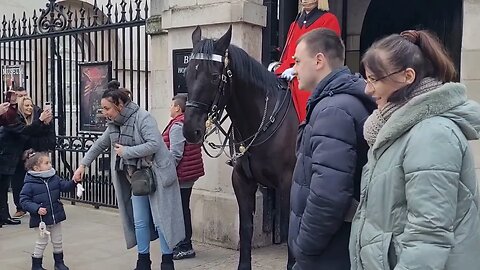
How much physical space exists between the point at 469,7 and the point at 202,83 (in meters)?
2.56

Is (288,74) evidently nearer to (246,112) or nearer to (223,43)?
(246,112)

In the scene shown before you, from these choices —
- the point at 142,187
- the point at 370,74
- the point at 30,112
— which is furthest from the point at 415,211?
the point at 30,112

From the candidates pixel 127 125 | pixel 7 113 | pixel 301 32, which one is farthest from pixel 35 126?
pixel 301 32

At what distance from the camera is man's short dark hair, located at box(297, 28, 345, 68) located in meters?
2.75

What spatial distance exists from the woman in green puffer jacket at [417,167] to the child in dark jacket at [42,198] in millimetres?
3655

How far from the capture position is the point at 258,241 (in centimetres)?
643

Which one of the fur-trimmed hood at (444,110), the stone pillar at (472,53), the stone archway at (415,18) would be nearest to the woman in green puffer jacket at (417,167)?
the fur-trimmed hood at (444,110)

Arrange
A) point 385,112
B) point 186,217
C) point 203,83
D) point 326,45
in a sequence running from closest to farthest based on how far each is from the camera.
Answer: point 385,112
point 326,45
point 203,83
point 186,217

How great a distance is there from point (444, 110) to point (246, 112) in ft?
8.79

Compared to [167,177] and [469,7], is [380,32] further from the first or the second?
[167,177]

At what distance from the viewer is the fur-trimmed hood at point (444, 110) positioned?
84.5 inches

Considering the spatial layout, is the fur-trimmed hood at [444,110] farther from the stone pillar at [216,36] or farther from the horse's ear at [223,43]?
the stone pillar at [216,36]

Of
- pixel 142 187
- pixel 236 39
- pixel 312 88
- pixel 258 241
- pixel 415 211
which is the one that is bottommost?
pixel 258 241

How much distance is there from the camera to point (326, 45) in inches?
109
